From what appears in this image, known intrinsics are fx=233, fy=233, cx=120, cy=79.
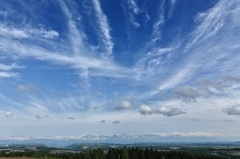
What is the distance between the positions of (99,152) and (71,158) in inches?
852

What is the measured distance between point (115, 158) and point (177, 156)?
135 ft

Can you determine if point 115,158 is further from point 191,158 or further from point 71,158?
point 191,158

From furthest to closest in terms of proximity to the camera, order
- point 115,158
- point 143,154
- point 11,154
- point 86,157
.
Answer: point 11,154, point 86,157, point 115,158, point 143,154

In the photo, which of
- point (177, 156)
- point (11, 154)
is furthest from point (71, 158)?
point (177, 156)

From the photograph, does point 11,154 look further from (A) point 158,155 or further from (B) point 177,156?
(B) point 177,156

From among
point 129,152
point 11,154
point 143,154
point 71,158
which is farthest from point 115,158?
point 11,154

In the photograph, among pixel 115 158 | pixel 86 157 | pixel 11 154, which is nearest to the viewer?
pixel 115 158

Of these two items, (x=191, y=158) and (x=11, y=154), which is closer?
(x=191, y=158)

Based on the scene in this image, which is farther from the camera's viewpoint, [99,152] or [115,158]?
[99,152]

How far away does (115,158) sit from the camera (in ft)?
521

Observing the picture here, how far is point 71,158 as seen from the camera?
17550 centimetres

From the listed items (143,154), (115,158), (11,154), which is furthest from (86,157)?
(11,154)

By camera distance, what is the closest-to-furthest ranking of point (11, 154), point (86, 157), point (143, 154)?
point (143, 154) < point (86, 157) < point (11, 154)

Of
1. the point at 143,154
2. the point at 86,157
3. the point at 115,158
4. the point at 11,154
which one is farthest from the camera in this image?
the point at 11,154
